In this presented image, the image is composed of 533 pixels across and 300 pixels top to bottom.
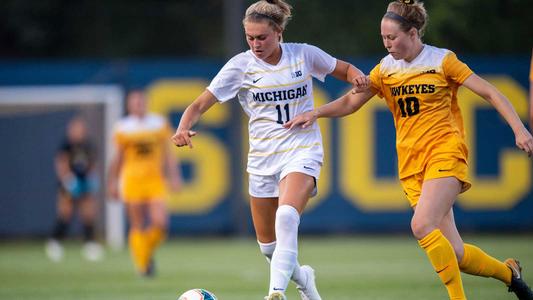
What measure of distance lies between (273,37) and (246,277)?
17.0ft

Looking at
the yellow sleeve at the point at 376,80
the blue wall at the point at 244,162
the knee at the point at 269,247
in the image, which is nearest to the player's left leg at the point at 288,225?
the knee at the point at 269,247

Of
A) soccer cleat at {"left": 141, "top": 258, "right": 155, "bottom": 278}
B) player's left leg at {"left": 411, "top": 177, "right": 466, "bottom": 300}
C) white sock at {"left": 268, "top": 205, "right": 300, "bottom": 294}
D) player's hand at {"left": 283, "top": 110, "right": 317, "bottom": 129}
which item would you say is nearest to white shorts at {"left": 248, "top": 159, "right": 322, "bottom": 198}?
player's hand at {"left": 283, "top": 110, "right": 317, "bottom": 129}

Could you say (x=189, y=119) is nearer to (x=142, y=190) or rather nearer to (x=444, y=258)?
(x=444, y=258)

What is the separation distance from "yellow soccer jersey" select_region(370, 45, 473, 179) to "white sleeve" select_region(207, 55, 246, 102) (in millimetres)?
1124

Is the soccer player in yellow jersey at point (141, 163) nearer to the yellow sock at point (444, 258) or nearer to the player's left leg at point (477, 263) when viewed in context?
the player's left leg at point (477, 263)

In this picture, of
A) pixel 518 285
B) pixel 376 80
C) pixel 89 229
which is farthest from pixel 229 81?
pixel 89 229

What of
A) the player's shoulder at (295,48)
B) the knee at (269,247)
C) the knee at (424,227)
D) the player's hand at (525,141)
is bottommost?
the knee at (269,247)

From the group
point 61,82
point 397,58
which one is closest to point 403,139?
point 397,58

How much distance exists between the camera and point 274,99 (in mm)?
8195

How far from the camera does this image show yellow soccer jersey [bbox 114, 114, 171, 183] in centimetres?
1413

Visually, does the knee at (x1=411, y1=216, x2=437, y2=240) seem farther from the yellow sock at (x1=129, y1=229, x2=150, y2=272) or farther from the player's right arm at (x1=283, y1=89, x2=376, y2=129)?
the yellow sock at (x1=129, y1=229, x2=150, y2=272)

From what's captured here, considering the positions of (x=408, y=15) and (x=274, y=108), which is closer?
(x=408, y=15)

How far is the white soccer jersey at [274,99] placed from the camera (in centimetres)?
819

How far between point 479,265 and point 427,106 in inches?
50.3
